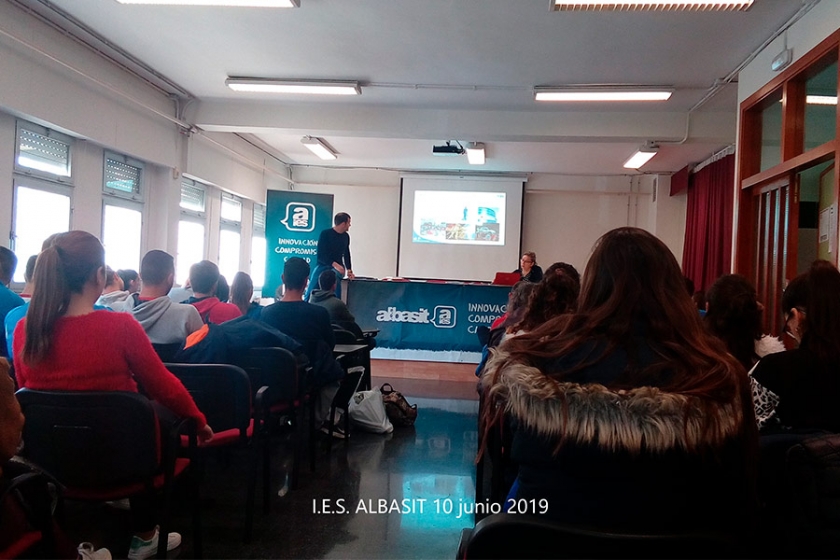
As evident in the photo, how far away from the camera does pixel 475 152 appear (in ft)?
28.8

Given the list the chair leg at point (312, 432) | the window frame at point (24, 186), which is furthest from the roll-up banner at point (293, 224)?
the chair leg at point (312, 432)

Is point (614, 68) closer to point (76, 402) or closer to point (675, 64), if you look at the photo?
point (675, 64)

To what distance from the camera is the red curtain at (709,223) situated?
313 inches

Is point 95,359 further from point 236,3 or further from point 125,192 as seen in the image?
point 125,192

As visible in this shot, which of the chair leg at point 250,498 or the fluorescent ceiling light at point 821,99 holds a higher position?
the fluorescent ceiling light at point 821,99

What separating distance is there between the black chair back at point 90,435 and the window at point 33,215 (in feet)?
12.2

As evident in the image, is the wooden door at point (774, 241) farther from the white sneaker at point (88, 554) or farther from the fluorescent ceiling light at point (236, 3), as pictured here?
the white sneaker at point (88, 554)

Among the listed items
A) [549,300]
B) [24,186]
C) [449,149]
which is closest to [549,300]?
[549,300]

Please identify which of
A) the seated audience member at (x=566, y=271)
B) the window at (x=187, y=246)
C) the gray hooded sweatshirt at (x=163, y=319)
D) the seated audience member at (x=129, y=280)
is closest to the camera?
the seated audience member at (x=566, y=271)

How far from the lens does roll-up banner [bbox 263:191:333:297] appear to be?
25.0 ft

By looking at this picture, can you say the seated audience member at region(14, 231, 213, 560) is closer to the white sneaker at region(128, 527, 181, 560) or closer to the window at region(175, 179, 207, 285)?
the white sneaker at region(128, 527, 181, 560)

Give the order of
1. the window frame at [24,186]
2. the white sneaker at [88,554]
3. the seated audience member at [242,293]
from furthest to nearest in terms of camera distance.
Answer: the window frame at [24,186] → the seated audience member at [242,293] → the white sneaker at [88,554]

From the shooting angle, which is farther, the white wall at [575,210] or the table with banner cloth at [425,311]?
the white wall at [575,210]

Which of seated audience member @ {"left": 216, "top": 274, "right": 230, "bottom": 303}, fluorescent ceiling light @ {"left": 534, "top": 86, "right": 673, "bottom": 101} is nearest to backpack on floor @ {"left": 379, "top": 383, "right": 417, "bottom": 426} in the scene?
seated audience member @ {"left": 216, "top": 274, "right": 230, "bottom": 303}
